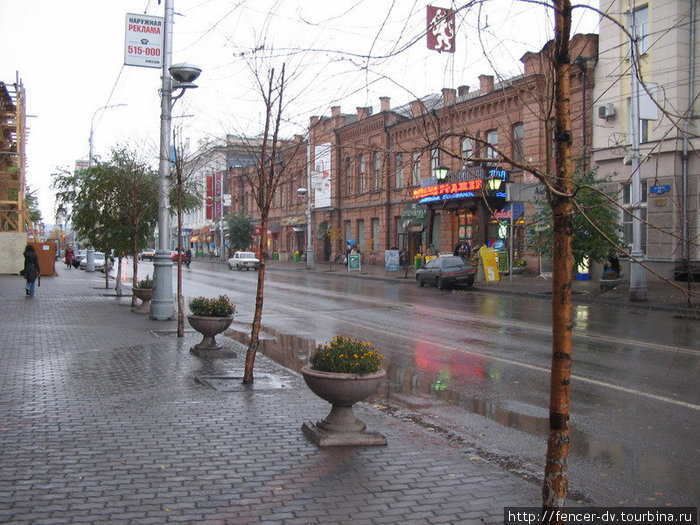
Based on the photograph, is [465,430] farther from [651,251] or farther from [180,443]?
[651,251]

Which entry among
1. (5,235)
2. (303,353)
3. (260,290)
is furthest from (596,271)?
(5,235)

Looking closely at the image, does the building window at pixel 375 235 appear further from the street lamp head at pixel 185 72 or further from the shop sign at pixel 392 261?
the street lamp head at pixel 185 72

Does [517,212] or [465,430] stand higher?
[517,212]

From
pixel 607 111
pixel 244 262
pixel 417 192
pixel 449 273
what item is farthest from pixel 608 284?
pixel 244 262

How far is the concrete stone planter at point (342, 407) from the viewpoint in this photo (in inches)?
239

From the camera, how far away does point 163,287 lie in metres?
16.3

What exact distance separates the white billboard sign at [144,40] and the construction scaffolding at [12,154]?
22077 mm

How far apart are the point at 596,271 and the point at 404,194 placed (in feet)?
49.8

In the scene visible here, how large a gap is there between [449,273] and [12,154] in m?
26.2

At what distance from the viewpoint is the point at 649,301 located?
2103 cm

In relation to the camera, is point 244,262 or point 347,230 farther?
point 347,230

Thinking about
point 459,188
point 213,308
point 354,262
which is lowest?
point 213,308

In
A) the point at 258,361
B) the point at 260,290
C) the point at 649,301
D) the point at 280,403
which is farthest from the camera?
the point at 649,301

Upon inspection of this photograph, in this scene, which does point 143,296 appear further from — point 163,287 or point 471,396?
point 471,396
